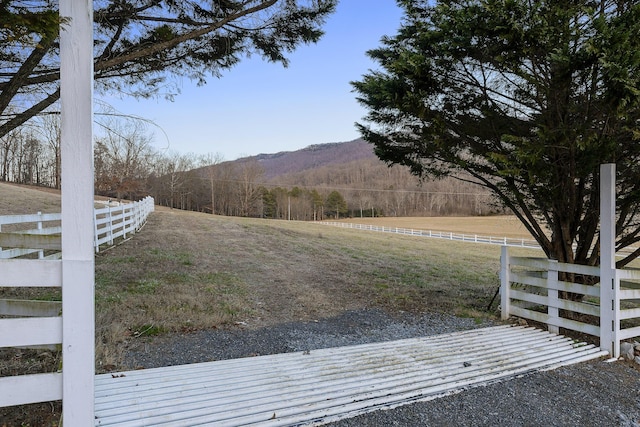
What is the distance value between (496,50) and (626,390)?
370cm

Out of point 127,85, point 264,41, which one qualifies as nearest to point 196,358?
point 127,85

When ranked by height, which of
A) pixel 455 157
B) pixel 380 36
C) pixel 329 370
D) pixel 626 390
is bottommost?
pixel 626 390

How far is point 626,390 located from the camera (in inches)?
141

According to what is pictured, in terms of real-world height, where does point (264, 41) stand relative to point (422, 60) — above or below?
above

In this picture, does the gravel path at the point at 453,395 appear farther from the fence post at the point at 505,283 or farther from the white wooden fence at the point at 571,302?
the fence post at the point at 505,283

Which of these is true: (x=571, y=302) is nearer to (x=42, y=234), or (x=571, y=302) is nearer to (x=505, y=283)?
(x=505, y=283)

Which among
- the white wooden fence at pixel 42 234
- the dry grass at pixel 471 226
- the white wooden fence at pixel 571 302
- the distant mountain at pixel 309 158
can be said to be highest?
the distant mountain at pixel 309 158

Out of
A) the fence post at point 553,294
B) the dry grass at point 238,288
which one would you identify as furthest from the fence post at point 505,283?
the fence post at point 553,294

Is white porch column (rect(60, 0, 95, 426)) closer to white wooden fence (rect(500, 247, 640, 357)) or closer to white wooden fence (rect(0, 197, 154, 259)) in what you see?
white wooden fence (rect(0, 197, 154, 259))

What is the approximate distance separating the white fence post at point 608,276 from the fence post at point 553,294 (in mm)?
555

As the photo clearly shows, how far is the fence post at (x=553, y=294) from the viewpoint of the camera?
5.06 metres

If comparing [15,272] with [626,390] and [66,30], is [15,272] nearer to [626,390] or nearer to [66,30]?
[66,30]

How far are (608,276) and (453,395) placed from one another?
2774 mm

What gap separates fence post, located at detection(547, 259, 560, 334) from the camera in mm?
5059
